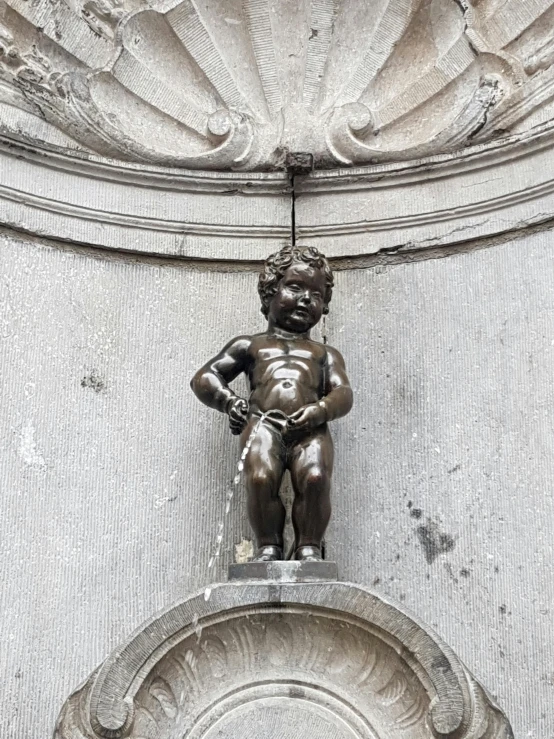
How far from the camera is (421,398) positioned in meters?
3.39

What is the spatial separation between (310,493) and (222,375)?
0.47 metres

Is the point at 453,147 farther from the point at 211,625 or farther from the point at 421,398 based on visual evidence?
the point at 211,625

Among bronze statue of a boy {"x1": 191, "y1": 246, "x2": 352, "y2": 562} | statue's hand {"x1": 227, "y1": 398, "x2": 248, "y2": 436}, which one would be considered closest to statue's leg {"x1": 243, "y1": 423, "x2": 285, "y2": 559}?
bronze statue of a boy {"x1": 191, "y1": 246, "x2": 352, "y2": 562}

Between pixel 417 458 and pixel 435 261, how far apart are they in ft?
2.28

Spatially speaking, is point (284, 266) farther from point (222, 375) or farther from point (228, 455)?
point (228, 455)

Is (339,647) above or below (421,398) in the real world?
below

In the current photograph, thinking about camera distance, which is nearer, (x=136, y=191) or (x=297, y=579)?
(x=297, y=579)

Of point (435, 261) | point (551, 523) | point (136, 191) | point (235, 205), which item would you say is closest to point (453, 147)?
point (435, 261)

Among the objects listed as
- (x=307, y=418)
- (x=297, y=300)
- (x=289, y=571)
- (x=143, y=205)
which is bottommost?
(x=289, y=571)

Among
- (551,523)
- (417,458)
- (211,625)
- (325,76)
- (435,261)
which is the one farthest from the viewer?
(325,76)

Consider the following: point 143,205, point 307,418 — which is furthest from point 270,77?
point 307,418

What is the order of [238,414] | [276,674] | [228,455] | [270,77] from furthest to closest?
[270,77], [228,455], [238,414], [276,674]

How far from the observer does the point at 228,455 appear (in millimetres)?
3318

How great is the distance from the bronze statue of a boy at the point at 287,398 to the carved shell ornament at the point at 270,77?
32.1 inches
